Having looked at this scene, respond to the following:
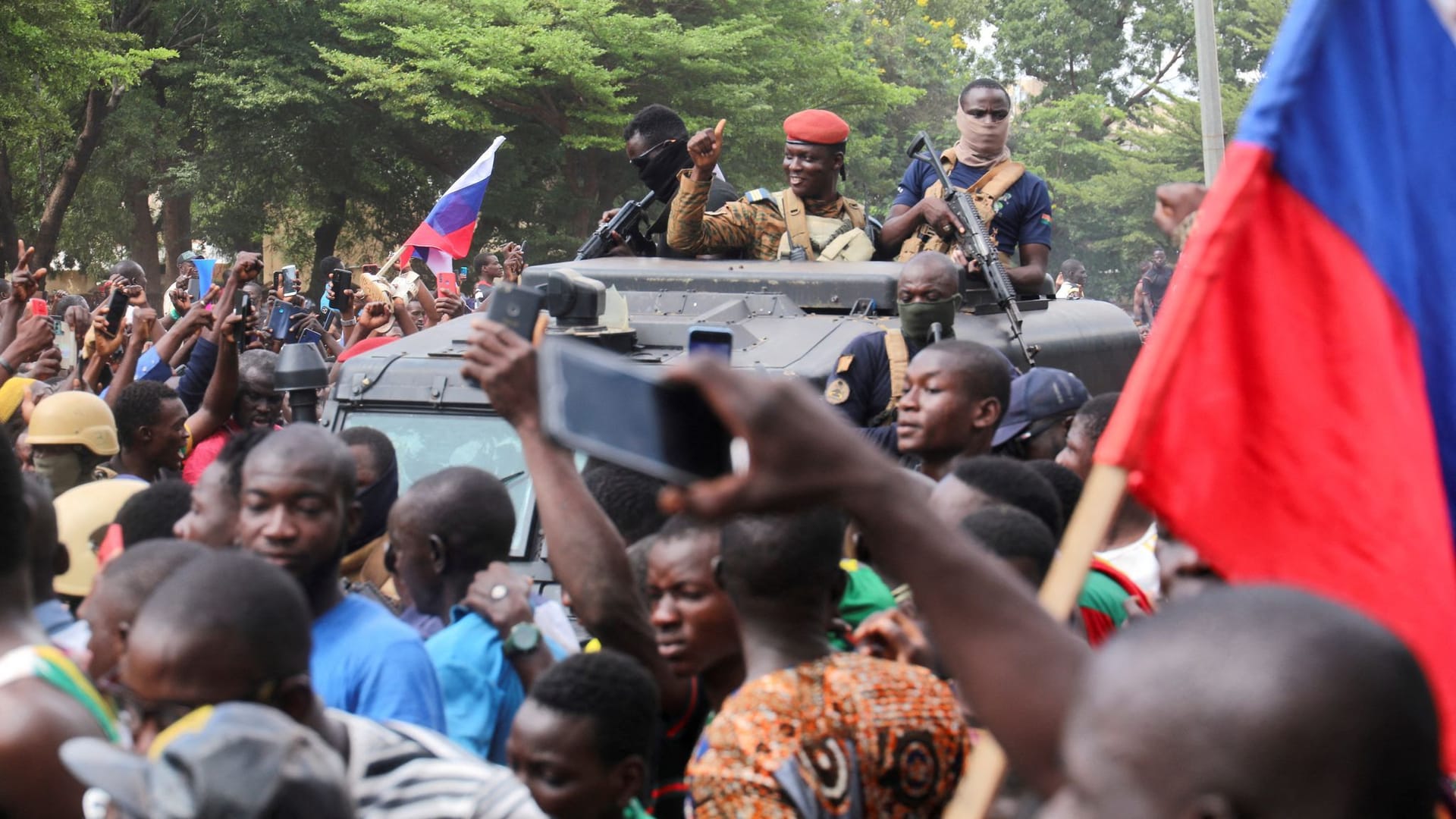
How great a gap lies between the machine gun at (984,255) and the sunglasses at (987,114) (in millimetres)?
399

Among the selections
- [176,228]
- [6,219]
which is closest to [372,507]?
[6,219]

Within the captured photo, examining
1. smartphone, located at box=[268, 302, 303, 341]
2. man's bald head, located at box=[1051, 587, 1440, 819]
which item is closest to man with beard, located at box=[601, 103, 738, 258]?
smartphone, located at box=[268, 302, 303, 341]

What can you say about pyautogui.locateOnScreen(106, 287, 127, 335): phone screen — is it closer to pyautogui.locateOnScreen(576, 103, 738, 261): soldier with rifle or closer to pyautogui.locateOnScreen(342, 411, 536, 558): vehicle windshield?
pyautogui.locateOnScreen(342, 411, 536, 558): vehicle windshield

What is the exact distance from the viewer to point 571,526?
3248 mm

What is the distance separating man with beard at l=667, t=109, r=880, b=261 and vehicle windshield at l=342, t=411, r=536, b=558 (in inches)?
60.9

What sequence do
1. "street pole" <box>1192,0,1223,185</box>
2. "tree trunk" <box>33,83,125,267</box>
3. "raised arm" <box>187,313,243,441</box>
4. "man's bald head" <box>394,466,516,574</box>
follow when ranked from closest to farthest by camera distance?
"man's bald head" <box>394,466,516,574</box>
"raised arm" <box>187,313,243,441</box>
"street pole" <box>1192,0,1223,185</box>
"tree trunk" <box>33,83,125,267</box>

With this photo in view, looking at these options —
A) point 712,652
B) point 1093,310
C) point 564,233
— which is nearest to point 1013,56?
point 564,233

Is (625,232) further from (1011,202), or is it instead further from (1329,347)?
(1329,347)

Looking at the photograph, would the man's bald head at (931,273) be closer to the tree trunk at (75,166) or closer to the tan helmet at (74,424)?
the tan helmet at (74,424)

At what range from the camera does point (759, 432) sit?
176cm

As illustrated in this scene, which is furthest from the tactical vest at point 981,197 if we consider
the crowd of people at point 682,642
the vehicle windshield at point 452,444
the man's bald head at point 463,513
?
the man's bald head at point 463,513

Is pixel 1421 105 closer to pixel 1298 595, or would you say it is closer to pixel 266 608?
pixel 1298 595

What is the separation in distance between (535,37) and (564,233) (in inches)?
173

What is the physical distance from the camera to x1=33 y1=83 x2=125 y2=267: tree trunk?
83.3ft
